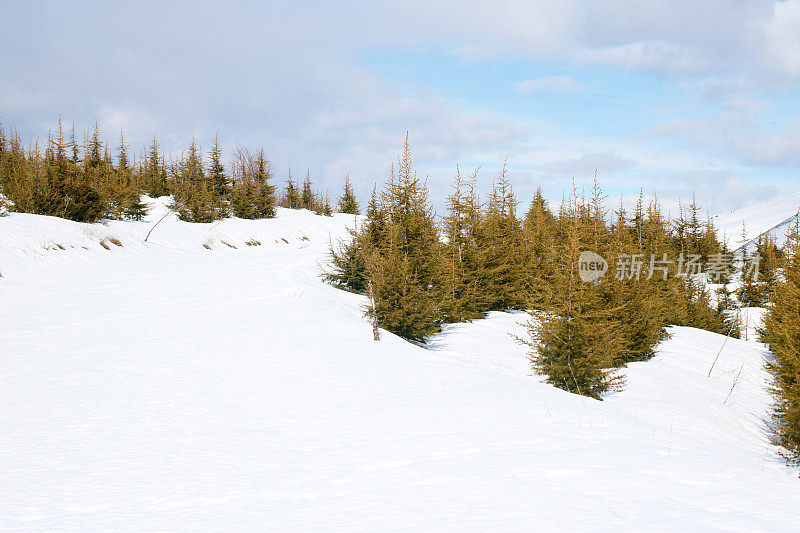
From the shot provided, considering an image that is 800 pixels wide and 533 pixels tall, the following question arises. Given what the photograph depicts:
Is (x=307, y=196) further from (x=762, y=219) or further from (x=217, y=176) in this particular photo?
(x=762, y=219)

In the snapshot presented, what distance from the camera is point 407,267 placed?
49.3 ft

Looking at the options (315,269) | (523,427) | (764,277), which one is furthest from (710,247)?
(523,427)

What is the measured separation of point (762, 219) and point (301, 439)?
5288 inches

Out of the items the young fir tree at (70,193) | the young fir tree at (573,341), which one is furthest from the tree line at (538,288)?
the young fir tree at (70,193)

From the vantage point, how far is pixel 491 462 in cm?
418

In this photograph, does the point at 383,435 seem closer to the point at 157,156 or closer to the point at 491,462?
the point at 491,462

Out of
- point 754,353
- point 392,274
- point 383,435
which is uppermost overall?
point 392,274

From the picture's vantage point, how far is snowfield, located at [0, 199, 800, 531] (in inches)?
130

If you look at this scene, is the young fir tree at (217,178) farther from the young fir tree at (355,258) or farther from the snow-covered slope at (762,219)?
the snow-covered slope at (762,219)

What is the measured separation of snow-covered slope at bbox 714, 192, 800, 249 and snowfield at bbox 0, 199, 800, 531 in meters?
97.6

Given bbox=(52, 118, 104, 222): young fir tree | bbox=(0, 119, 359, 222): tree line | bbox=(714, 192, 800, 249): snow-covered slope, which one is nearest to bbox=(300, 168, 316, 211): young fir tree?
bbox=(0, 119, 359, 222): tree line

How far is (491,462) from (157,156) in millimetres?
57739

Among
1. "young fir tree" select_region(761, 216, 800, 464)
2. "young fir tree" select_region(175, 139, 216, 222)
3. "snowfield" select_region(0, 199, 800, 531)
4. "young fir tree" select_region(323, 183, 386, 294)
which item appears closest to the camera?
"snowfield" select_region(0, 199, 800, 531)

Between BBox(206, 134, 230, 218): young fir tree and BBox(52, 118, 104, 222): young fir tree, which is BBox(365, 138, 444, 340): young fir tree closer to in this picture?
BBox(52, 118, 104, 222): young fir tree
